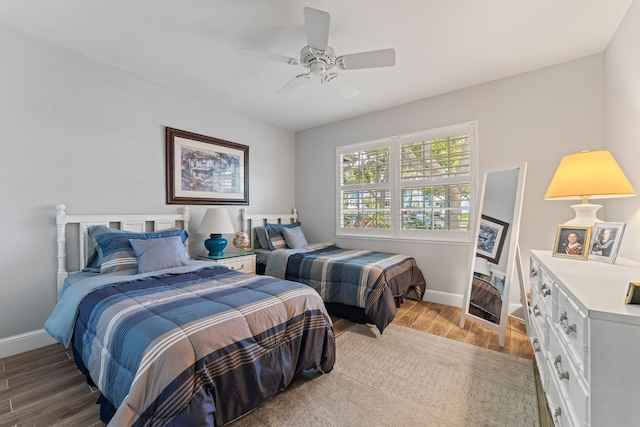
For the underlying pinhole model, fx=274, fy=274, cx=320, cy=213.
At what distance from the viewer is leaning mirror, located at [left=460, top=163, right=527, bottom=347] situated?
95.1 inches

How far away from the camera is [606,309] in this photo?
866 millimetres

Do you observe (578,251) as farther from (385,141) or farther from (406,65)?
(385,141)

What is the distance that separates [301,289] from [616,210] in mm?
2590

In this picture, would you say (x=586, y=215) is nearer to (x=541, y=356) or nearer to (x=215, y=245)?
(x=541, y=356)

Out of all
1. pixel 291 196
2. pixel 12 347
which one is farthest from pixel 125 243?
pixel 291 196

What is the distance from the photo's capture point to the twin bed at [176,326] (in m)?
1.20

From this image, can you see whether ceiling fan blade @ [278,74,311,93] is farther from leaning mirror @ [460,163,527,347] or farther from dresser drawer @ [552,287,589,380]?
dresser drawer @ [552,287,589,380]

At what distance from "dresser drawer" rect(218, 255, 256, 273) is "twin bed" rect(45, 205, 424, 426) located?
61cm

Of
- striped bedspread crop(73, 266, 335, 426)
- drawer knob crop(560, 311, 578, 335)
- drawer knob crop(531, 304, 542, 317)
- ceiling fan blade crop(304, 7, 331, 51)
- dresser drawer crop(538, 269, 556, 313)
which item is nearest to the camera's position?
drawer knob crop(560, 311, 578, 335)

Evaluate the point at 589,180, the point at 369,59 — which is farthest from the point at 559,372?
the point at 369,59

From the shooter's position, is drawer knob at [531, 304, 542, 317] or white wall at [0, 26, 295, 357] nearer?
drawer knob at [531, 304, 542, 317]

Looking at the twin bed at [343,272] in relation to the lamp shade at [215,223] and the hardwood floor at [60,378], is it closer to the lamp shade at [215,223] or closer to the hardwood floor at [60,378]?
the hardwood floor at [60,378]

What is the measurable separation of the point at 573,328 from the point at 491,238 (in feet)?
5.60

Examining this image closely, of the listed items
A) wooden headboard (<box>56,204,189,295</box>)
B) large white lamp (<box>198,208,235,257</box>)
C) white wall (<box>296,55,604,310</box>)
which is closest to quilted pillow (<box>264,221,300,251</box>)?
large white lamp (<box>198,208,235,257</box>)
